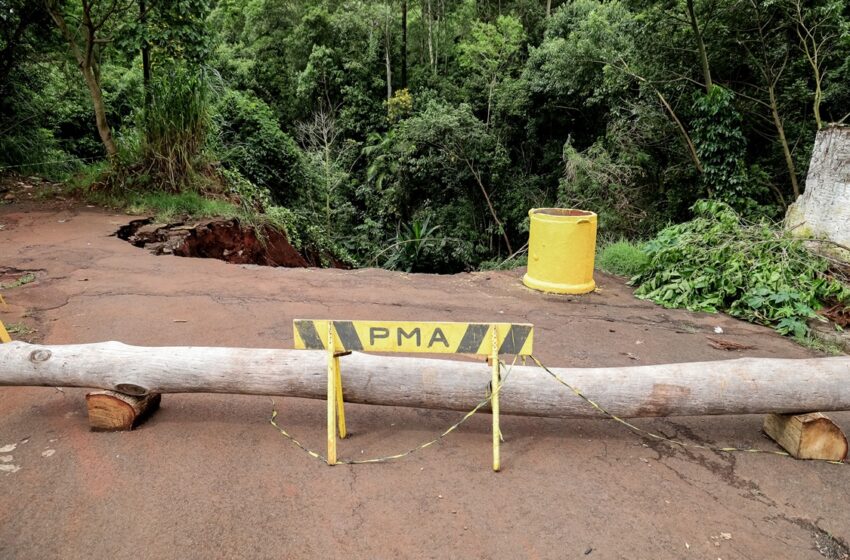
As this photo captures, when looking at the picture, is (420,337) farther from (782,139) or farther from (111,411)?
(782,139)

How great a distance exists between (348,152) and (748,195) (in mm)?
16318

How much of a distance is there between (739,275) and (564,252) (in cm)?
210

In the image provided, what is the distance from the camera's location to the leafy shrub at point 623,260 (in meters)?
7.79

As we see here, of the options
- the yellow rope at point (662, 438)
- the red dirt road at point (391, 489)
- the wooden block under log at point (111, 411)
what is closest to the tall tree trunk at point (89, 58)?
the red dirt road at point (391, 489)

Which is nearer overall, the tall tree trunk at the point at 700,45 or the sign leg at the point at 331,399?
the sign leg at the point at 331,399

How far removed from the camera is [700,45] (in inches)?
472

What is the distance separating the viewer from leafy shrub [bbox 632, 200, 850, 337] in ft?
19.9

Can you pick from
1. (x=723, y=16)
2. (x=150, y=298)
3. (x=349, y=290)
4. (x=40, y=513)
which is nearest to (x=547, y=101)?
(x=723, y=16)

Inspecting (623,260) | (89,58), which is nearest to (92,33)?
(89,58)

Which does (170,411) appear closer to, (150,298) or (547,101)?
(150,298)

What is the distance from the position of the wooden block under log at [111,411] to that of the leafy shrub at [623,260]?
6655 millimetres

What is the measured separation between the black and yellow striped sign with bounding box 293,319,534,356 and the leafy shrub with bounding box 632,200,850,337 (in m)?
4.10

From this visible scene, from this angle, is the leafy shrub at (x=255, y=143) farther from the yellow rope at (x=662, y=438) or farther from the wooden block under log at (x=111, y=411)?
the yellow rope at (x=662, y=438)

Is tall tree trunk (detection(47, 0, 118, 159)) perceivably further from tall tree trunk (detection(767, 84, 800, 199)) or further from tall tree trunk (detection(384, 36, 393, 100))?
tall tree trunk (detection(384, 36, 393, 100))
